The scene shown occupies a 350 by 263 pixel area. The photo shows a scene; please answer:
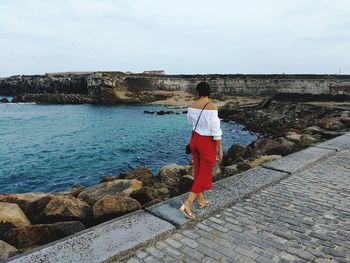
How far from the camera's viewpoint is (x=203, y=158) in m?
4.12

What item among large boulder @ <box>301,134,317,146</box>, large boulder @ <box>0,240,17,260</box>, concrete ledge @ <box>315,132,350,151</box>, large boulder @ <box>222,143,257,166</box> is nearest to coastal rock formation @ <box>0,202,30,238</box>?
large boulder @ <box>0,240,17,260</box>

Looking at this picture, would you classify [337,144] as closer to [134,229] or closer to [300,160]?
[300,160]

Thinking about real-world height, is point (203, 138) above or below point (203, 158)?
above

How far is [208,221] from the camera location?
166 inches

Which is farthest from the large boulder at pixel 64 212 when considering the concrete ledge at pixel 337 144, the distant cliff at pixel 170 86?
the distant cliff at pixel 170 86

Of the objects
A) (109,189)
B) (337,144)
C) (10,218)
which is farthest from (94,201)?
(337,144)

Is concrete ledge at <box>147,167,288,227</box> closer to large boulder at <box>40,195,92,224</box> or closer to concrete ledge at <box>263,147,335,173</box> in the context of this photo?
concrete ledge at <box>263,147,335,173</box>

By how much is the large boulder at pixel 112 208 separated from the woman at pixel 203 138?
97 centimetres

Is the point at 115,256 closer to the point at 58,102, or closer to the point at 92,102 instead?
→ the point at 92,102

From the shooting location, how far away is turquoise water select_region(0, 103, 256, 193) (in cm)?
1222

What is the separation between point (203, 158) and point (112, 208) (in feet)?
5.45

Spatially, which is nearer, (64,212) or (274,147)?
(64,212)

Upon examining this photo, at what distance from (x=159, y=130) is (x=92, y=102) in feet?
103

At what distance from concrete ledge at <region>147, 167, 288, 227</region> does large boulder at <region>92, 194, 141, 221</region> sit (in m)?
0.43
